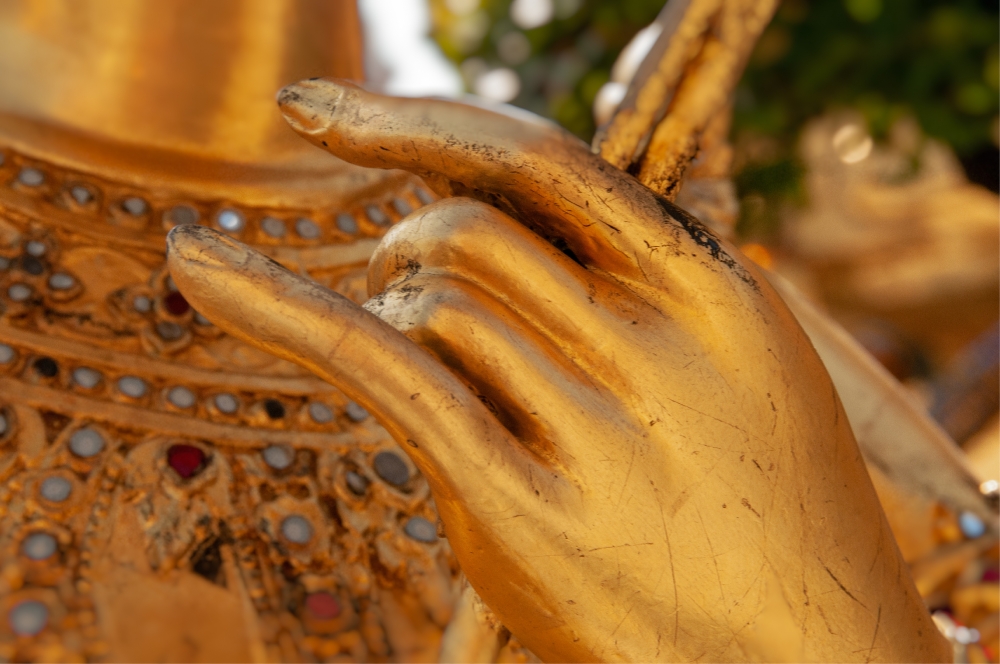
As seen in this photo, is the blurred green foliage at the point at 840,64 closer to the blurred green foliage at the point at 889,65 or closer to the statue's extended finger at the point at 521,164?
the blurred green foliage at the point at 889,65

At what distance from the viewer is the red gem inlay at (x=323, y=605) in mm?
557

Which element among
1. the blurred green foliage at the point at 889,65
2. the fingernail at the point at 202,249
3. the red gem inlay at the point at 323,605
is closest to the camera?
the fingernail at the point at 202,249

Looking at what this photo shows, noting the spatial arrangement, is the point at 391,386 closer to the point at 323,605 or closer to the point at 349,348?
the point at 349,348

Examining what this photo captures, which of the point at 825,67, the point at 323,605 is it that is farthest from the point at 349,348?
the point at 825,67

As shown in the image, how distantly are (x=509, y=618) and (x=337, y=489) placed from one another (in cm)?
19

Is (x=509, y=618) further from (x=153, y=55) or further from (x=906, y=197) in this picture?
(x=906, y=197)

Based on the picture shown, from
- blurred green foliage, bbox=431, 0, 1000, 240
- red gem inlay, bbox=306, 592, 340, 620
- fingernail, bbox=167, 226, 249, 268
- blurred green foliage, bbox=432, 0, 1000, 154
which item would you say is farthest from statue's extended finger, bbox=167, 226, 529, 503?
blurred green foliage, bbox=432, 0, 1000, 154

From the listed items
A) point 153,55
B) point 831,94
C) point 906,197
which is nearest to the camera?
point 153,55

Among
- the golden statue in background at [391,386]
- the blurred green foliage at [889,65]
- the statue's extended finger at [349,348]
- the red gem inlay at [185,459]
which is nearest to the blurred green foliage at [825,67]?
the blurred green foliage at [889,65]

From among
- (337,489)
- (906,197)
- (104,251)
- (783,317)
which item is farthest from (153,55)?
(906,197)

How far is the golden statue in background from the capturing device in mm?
419

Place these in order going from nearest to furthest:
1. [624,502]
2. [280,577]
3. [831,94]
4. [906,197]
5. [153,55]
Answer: [624,502]
[280,577]
[153,55]
[831,94]
[906,197]

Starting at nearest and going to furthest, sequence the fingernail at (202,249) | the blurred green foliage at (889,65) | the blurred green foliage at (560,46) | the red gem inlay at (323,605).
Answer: the fingernail at (202,249) → the red gem inlay at (323,605) → the blurred green foliage at (889,65) → the blurred green foliage at (560,46)

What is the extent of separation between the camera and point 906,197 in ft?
10.2
